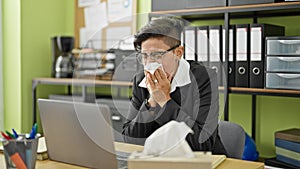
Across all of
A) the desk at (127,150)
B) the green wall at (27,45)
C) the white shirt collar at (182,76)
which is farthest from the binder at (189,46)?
the green wall at (27,45)

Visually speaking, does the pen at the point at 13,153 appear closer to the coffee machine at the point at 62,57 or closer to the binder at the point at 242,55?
the binder at the point at 242,55

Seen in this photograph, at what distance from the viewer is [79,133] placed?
125 centimetres

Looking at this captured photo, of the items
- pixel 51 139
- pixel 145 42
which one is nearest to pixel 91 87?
pixel 51 139

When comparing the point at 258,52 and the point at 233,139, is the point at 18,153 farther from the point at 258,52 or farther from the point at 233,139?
the point at 258,52

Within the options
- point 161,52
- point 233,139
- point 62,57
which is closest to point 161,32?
point 161,52

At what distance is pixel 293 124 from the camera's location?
96.7 inches

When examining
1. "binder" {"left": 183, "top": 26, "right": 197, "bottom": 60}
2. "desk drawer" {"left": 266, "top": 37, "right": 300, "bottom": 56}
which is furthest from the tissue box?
"desk drawer" {"left": 266, "top": 37, "right": 300, "bottom": 56}

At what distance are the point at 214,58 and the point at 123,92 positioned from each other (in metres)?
0.37

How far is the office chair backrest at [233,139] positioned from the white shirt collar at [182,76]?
406 millimetres

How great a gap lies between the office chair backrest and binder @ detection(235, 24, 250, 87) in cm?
62

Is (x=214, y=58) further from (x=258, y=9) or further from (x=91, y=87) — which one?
(x=258, y=9)

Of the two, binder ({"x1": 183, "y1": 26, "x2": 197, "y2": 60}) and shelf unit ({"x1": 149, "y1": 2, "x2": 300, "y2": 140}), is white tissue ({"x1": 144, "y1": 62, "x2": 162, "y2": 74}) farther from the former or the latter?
shelf unit ({"x1": 149, "y1": 2, "x2": 300, "y2": 140})

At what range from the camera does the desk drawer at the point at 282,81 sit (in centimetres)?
214

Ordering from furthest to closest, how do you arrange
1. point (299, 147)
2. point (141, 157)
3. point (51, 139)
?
point (299, 147) < point (51, 139) < point (141, 157)
